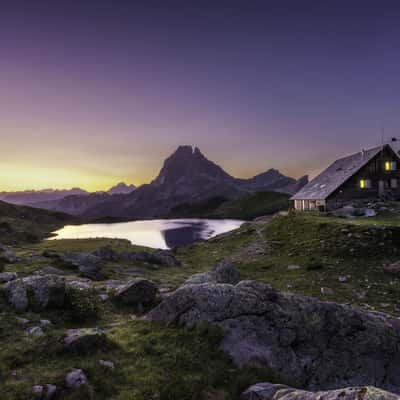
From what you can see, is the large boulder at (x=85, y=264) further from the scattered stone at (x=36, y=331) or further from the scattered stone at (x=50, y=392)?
the scattered stone at (x=50, y=392)

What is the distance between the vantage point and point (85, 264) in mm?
25781

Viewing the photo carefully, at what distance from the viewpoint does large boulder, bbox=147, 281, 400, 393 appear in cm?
891

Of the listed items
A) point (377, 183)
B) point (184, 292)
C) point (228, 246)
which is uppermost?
point (377, 183)

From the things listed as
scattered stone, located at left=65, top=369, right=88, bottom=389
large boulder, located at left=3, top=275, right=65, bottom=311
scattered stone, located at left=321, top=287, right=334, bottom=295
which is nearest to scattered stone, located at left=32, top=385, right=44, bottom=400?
scattered stone, located at left=65, top=369, right=88, bottom=389

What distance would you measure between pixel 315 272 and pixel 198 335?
63.6ft

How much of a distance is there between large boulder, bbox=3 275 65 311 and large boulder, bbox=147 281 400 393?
513 centimetres

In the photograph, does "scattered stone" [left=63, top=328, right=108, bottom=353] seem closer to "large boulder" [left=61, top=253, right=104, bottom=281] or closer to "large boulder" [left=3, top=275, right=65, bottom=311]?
"large boulder" [left=3, top=275, right=65, bottom=311]

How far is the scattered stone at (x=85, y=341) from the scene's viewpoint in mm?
8508

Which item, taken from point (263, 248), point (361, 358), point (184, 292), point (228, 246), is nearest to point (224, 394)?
point (184, 292)

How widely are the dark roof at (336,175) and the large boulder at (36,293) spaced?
55.6m

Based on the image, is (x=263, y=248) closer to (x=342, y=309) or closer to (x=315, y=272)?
(x=315, y=272)

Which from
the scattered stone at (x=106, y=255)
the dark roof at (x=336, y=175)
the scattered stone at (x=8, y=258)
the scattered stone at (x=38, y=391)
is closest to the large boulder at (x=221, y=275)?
the scattered stone at (x=38, y=391)

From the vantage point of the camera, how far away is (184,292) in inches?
441

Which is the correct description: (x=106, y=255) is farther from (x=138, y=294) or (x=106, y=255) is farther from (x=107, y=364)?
(x=107, y=364)
